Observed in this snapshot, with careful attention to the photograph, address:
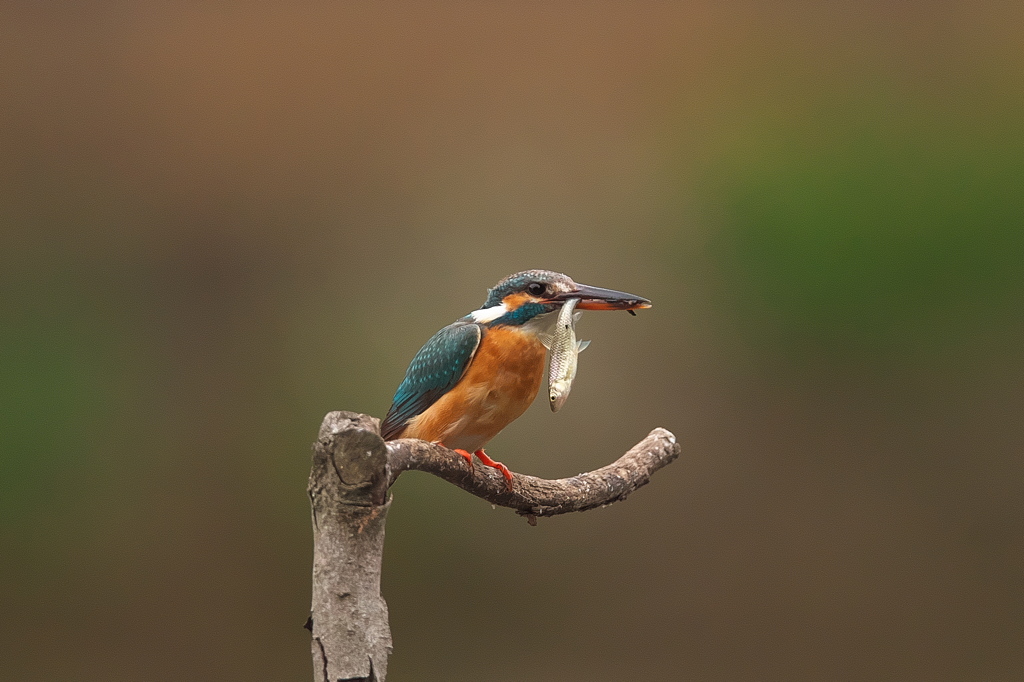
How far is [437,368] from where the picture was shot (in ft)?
4.99

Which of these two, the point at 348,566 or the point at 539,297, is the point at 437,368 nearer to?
the point at 539,297

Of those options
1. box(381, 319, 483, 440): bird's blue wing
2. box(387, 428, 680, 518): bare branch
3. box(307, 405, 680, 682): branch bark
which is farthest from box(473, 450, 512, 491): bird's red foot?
box(307, 405, 680, 682): branch bark

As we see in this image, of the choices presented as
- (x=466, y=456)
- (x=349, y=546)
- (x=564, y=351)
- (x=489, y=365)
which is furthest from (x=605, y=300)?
(x=349, y=546)

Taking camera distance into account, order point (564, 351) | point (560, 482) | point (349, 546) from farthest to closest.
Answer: point (560, 482) → point (564, 351) → point (349, 546)

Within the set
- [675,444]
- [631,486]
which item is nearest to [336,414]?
[631,486]

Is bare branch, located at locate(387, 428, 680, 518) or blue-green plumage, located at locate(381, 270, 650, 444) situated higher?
blue-green plumage, located at locate(381, 270, 650, 444)

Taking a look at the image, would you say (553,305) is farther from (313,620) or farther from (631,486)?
(313,620)

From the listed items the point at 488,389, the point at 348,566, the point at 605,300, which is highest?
the point at 605,300

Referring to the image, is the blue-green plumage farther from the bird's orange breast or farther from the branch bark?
the branch bark

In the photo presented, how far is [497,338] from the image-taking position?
1514 mm

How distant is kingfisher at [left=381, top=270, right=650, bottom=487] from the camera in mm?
1491

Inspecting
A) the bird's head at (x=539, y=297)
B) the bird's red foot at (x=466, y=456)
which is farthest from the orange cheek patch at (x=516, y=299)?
the bird's red foot at (x=466, y=456)

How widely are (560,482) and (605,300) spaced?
0.39 metres

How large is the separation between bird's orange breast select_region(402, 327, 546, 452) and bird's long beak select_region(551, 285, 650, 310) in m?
0.11
